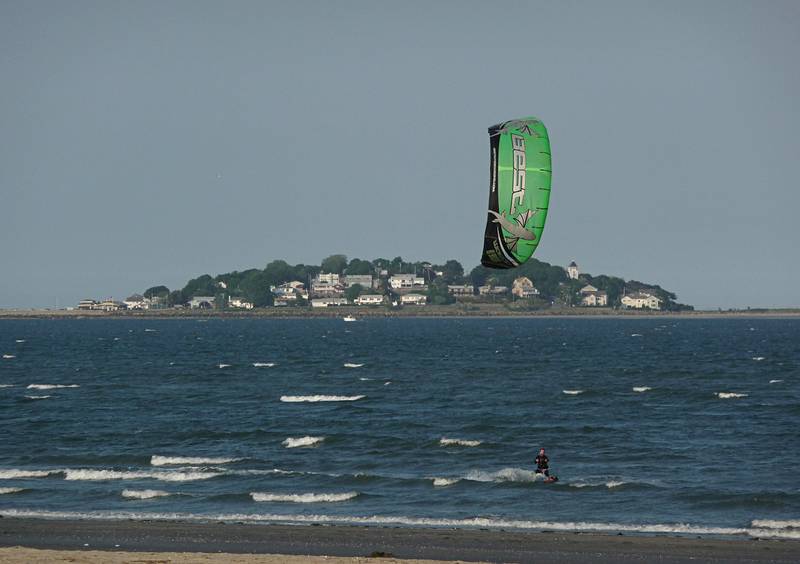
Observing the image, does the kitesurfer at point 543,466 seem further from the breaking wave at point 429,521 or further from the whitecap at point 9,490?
the whitecap at point 9,490

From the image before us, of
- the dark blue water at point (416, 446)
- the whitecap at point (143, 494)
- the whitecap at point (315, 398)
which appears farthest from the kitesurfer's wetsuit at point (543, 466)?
the whitecap at point (315, 398)

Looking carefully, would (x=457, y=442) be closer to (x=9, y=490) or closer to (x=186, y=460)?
(x=186, y=460)

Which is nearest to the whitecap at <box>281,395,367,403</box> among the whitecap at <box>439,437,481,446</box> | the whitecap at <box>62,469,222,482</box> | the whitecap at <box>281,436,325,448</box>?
the whitecap at <box>281,436,325,448</box>

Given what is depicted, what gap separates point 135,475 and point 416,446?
11.3 meters

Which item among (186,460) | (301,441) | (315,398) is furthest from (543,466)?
(315,398)

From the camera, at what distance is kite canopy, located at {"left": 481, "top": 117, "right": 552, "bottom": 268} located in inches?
1130

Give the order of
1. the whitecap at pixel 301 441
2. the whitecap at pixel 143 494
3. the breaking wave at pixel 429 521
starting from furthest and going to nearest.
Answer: the whitecap at pixel 301 441 → the whitecap at pixel 143 494 → the breaking wave at pixel 429 521

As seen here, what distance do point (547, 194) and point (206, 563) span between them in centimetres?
1192

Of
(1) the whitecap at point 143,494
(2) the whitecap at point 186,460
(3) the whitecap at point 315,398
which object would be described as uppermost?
(3) the whitecap at point 315,398

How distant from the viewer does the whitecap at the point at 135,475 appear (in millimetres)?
38969

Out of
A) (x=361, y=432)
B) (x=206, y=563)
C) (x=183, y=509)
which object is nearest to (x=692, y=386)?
(x=361, y=432)

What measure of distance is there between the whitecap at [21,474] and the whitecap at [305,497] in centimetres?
817

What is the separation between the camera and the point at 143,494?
35.7 metres

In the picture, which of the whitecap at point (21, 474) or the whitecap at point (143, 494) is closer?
the whitecap at point (143, 494)
